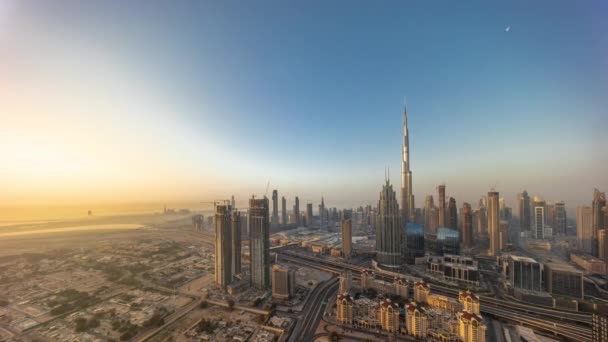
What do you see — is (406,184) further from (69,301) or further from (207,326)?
(69,301)

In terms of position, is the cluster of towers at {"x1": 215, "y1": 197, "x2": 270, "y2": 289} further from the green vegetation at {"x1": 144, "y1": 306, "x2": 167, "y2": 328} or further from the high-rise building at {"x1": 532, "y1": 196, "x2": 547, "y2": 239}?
the high-rise building at {"x1": 532, "y1": 196, "x2": 547, "y2": 239}

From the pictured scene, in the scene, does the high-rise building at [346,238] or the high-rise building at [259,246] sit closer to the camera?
the high-rise building at [259,246]

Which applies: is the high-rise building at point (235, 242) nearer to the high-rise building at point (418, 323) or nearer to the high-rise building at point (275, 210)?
the high-rise building at point (418, 323)

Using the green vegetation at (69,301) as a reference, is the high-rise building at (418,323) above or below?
above

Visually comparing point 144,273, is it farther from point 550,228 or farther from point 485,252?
point 550,228

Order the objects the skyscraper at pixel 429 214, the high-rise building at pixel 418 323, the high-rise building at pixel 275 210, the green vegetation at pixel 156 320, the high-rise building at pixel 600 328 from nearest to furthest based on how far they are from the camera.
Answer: the high-rise building at pixel 600 328
the high-rise building at pixel 418 323
the green vegetation at pixel 156 320
the skyscraper at pixel 429 214
the high-rise building at pixel 275 210

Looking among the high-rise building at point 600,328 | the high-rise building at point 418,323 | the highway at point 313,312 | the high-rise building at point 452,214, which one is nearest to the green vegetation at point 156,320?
the highway at point 313,312

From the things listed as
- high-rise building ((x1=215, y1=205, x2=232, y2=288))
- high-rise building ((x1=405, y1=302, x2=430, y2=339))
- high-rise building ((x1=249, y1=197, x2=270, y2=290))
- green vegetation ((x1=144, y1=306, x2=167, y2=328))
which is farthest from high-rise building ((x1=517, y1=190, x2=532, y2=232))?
green vegetation ((x1=144, y1=306, x2=167, y2=328))
